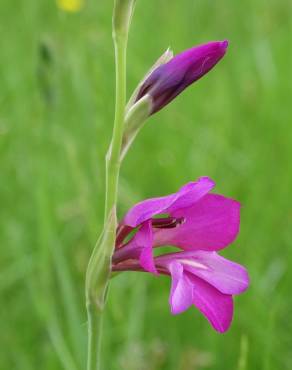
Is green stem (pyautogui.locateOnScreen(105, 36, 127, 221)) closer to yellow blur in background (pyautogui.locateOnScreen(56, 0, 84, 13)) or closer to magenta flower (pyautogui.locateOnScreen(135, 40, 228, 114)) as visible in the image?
magenta flower (pyautogui.locateOnScreen(135, 40, 228, 114))

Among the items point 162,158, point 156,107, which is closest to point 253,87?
point 162,158

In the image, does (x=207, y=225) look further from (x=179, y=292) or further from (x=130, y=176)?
(x=130, y=176)

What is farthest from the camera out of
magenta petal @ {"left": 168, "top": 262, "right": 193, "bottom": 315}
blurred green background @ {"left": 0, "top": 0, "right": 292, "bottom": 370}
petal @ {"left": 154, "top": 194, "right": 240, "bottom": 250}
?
blurred green background @ {"left": 0, "top": 0, "right": 292, "bottom": 370}

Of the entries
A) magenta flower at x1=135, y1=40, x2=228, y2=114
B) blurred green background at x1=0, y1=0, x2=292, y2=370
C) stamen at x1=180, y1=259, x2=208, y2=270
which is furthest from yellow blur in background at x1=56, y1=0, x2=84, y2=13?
stamen at x1=180, y1=259, x2=208, y2=270

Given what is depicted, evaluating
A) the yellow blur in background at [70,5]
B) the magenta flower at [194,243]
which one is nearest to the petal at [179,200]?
the magenta flower at [194,243]

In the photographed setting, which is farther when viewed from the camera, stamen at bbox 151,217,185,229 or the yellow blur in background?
the yellow blur in background

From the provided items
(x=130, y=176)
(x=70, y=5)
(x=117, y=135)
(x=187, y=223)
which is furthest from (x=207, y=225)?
(x=70, y=5)

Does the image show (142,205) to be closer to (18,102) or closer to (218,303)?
(218,303)

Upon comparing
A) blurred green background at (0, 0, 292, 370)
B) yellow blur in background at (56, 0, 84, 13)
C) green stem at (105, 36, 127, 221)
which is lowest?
blurred green background at (0, 0, 292, 370)
